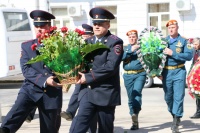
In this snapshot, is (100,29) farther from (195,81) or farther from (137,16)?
(137,16)

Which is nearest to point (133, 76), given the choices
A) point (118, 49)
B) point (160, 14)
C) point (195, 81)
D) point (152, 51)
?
point (152, 51)

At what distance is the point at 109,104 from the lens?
20.6 feet

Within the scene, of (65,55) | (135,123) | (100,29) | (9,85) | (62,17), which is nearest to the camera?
(65,55)

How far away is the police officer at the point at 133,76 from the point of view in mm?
9312

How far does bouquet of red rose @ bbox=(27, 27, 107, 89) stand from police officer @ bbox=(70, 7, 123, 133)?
14 cm

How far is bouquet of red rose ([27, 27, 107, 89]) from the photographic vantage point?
19.6 ft

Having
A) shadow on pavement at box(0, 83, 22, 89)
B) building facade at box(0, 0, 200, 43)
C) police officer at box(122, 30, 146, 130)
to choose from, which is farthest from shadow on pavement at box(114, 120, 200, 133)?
building facade at box(0, 0, 200, 43)

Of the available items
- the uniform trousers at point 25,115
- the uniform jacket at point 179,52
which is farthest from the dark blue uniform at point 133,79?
the uniform trousers at point 25,115

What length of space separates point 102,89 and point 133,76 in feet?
10.5

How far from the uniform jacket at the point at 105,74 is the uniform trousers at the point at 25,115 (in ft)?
2.06

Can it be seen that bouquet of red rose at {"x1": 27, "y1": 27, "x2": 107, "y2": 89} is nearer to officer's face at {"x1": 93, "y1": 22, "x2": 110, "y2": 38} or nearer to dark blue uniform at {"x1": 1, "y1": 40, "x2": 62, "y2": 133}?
officer's face at {"x1": 93, "y1": 22, "x2": 110, "y2": 38}

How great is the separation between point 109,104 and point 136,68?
10.5ft

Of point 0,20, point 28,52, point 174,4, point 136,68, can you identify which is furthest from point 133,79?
point 174,4

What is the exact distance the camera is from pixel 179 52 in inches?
347
